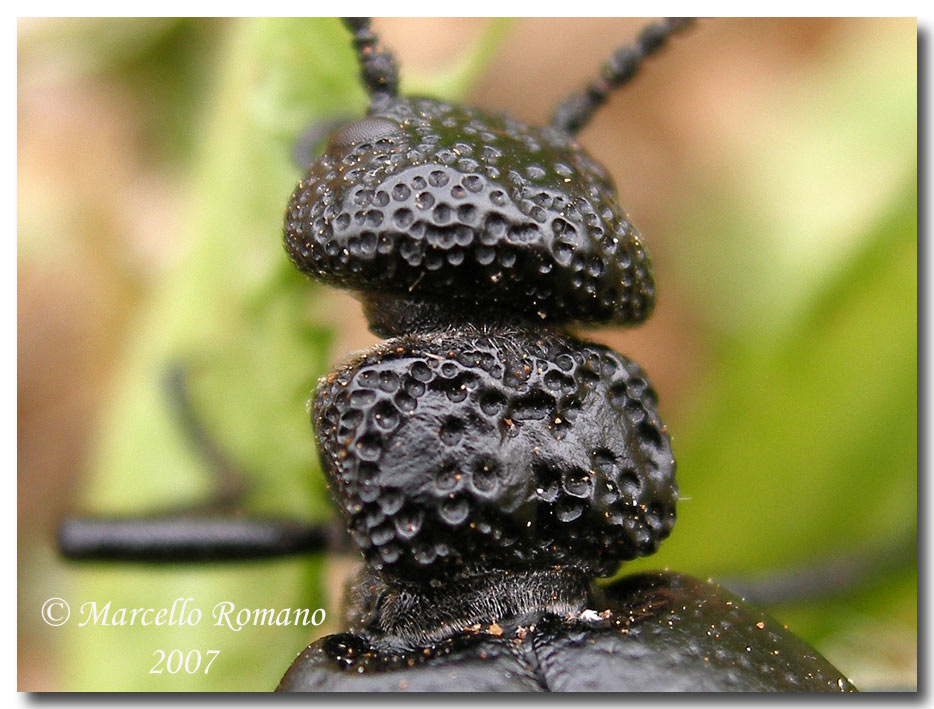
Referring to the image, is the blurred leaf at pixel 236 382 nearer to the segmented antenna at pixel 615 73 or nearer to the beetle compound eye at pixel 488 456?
the segmented antenna at pixel 615 73

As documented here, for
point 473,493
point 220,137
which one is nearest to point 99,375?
point 220,137

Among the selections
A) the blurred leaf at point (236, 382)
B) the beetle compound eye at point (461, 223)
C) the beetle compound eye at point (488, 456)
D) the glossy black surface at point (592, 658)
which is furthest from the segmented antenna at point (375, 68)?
the glossy black surface at point (592, 658)

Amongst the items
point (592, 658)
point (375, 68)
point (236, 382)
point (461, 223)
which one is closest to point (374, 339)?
point (236, 382)

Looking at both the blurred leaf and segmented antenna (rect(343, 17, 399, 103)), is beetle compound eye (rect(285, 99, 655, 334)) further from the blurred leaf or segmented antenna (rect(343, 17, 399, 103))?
the blurred leaf

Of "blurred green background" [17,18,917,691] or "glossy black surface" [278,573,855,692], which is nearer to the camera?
"glossy black surface" [278,573,855,692]

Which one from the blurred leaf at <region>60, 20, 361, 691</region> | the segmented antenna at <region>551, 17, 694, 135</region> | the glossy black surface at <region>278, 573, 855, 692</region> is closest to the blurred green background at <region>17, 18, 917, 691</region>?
the blurred leaf at <region>60, 20, 361, 691</region>

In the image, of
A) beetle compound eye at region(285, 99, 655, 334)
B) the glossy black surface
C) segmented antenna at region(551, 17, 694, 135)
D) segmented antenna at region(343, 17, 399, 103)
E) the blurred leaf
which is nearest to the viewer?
the glossy black surface
